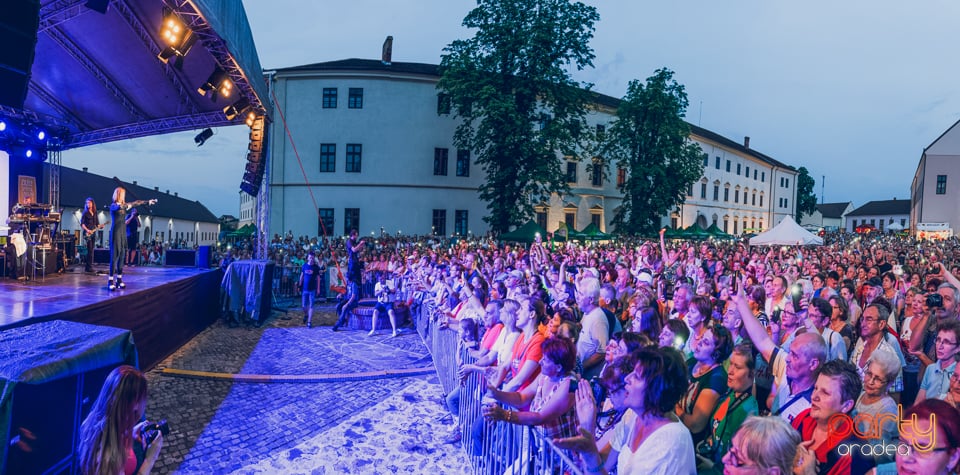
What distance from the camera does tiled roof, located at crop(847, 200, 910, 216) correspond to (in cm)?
8981

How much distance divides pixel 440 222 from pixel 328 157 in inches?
343

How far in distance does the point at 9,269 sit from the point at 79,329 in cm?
835

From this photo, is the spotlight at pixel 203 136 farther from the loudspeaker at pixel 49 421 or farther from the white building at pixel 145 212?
the white building at pixel 145 212

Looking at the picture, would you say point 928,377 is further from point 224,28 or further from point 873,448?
point 224,28

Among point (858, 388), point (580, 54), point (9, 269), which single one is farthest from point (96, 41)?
point (580, 54)

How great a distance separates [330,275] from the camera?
17969 millimetres

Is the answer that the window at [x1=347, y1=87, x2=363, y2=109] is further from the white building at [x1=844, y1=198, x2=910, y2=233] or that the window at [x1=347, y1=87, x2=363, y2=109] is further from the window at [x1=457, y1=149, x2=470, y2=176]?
the white building at [x1=844, y1=198, x2=910, y2=233]

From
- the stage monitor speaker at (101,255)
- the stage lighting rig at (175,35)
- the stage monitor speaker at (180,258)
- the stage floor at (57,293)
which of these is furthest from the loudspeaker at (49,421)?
the stage monitor speaker at (101,255)

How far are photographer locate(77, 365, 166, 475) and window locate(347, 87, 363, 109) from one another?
31472 millimetres

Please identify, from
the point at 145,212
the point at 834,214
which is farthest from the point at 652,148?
the point at 834,214

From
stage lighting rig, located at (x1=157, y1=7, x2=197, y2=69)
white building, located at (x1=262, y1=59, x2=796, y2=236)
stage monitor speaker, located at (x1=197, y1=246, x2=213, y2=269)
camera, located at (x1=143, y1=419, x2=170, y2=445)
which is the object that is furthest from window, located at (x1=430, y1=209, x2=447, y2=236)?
camera, located at (x1=143, y1=419, x2=170, y2=445)

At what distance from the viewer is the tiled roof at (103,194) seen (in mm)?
41219

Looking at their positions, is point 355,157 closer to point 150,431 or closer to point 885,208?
point 150,431

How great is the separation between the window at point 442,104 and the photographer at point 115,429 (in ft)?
→ 101
